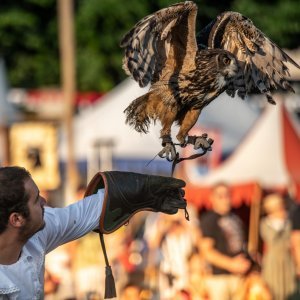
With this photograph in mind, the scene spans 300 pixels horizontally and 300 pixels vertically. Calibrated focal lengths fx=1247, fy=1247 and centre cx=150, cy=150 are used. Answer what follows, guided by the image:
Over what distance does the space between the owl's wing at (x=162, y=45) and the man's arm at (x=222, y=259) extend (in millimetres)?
5111

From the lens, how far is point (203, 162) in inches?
595

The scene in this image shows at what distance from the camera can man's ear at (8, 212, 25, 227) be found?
4.46m

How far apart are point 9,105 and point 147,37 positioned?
13.9 meters

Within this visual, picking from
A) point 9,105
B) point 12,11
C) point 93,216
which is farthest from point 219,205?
point 12,11

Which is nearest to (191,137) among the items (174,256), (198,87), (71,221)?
(198,87)

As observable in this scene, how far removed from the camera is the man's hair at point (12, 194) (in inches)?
174

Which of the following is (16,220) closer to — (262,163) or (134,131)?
(262,163)

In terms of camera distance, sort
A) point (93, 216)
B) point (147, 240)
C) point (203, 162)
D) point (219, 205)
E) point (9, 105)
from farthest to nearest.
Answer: point (9, 105) < point (203, 162) < point (147, 240) < point (219, 205) < point (93, 216)

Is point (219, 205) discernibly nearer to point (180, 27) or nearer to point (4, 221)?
point (180, 27)

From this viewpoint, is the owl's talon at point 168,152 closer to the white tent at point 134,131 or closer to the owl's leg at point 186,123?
the owl's leg at point 186,123

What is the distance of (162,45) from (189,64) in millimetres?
157

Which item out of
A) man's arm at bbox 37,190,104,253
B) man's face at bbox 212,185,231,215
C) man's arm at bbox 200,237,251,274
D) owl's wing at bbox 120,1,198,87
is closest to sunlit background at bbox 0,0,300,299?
man's arm at bbox 200,237,251,274

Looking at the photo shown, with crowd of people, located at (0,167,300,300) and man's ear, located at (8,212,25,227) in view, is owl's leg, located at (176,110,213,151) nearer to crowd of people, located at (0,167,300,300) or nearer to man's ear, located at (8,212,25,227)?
man's ear, located at (8,212,25,227)

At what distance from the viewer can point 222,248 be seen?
33.7 feet
